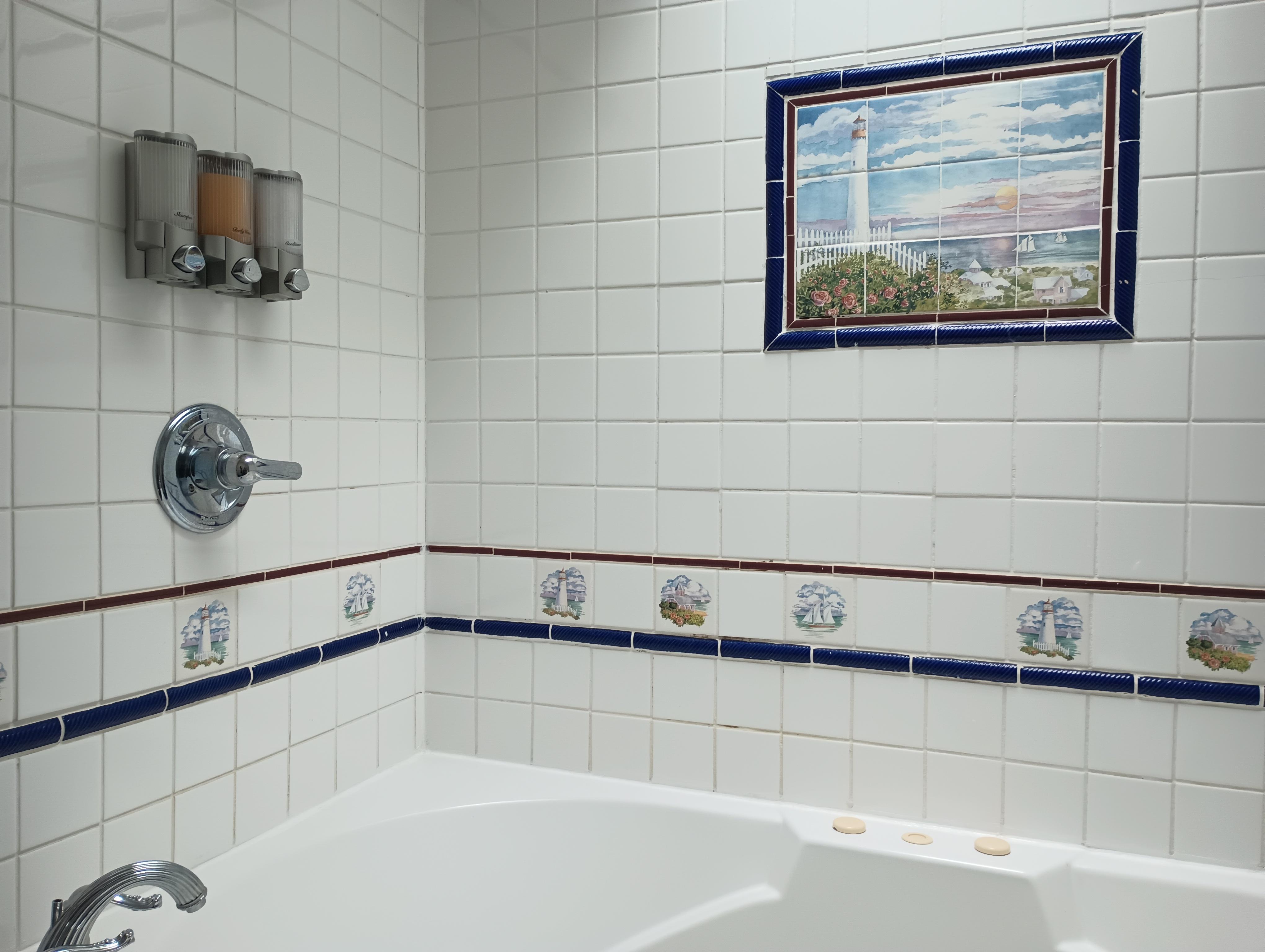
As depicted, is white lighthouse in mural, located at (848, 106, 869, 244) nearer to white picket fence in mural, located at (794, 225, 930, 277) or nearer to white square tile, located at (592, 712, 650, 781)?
white picket fence in mural, located at (794, 225, 930, 277)

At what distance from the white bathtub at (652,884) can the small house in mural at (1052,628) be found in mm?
353

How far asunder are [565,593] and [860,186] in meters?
1.02

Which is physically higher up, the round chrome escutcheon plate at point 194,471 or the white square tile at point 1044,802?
the round chrome escutcheon plate at point 194,471

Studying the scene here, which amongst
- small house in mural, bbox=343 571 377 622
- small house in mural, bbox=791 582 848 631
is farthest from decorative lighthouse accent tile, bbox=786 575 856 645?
Result: small house in mural, bbox=343 571 377 622

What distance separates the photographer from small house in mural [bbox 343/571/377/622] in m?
1.80

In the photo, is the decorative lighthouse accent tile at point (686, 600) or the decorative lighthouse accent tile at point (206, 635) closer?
the decorative lighthouse accent tile at point (206, 635)

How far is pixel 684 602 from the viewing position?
1833mm

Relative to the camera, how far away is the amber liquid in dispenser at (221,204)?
4.40 ft

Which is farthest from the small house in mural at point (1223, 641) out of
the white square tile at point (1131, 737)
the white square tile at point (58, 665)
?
the white square tile at point (58, 665)

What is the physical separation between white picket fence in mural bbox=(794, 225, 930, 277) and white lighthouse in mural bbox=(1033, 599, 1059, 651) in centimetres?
66

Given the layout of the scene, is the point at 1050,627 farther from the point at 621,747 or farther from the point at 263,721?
the point at 263,721

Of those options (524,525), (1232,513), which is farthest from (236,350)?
(1232,513)

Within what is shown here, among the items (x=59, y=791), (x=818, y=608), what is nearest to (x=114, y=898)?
(x=59, y=791)

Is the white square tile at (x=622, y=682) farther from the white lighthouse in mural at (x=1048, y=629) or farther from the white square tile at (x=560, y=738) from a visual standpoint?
the white lighthouse in mural at (x=1048, y=629)
